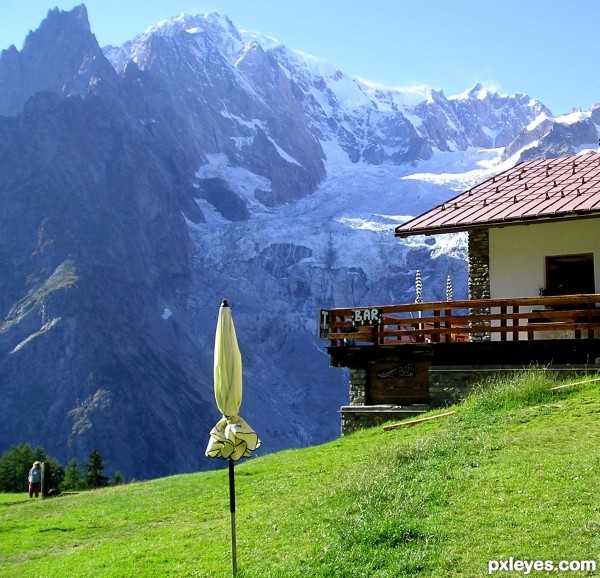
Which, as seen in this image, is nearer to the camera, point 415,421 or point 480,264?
point 415,421

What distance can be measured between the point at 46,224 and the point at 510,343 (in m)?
164

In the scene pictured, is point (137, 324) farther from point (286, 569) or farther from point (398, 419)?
point (286, 569)

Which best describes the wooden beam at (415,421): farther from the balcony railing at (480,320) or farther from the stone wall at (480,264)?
the stone wall at (480,264)

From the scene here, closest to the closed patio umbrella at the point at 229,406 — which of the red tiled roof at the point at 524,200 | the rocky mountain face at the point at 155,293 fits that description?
the red tiled roof at the point at 524,200

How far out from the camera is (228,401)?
11320 millimetres

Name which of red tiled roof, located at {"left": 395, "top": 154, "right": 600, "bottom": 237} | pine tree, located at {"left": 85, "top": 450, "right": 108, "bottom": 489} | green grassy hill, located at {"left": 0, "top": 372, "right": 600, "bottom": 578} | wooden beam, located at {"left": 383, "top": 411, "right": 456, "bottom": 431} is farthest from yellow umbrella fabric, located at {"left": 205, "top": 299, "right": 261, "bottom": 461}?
pine tree, located at {"left": 85, "top": 450, "right": 108, "bottom": 489}

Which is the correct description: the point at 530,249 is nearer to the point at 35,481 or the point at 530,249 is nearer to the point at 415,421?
the point at 415,421

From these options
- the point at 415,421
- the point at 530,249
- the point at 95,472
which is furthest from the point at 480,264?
the point at 95,472

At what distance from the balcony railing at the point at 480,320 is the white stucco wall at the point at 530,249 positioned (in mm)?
859

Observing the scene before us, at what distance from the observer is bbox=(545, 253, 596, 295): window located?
24.7 m

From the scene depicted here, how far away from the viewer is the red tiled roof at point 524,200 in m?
24.1

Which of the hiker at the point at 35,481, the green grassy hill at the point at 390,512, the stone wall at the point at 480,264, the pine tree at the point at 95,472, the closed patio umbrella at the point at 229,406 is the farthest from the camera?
the pine tree at the point at 95,472

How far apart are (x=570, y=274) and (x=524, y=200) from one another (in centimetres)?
256

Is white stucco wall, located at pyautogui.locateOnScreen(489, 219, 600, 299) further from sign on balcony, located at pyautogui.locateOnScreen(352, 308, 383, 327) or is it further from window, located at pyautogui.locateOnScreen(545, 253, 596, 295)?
sign on balcony, located at pyautogui.locateOnScreen(352, 308, 383, 327)
